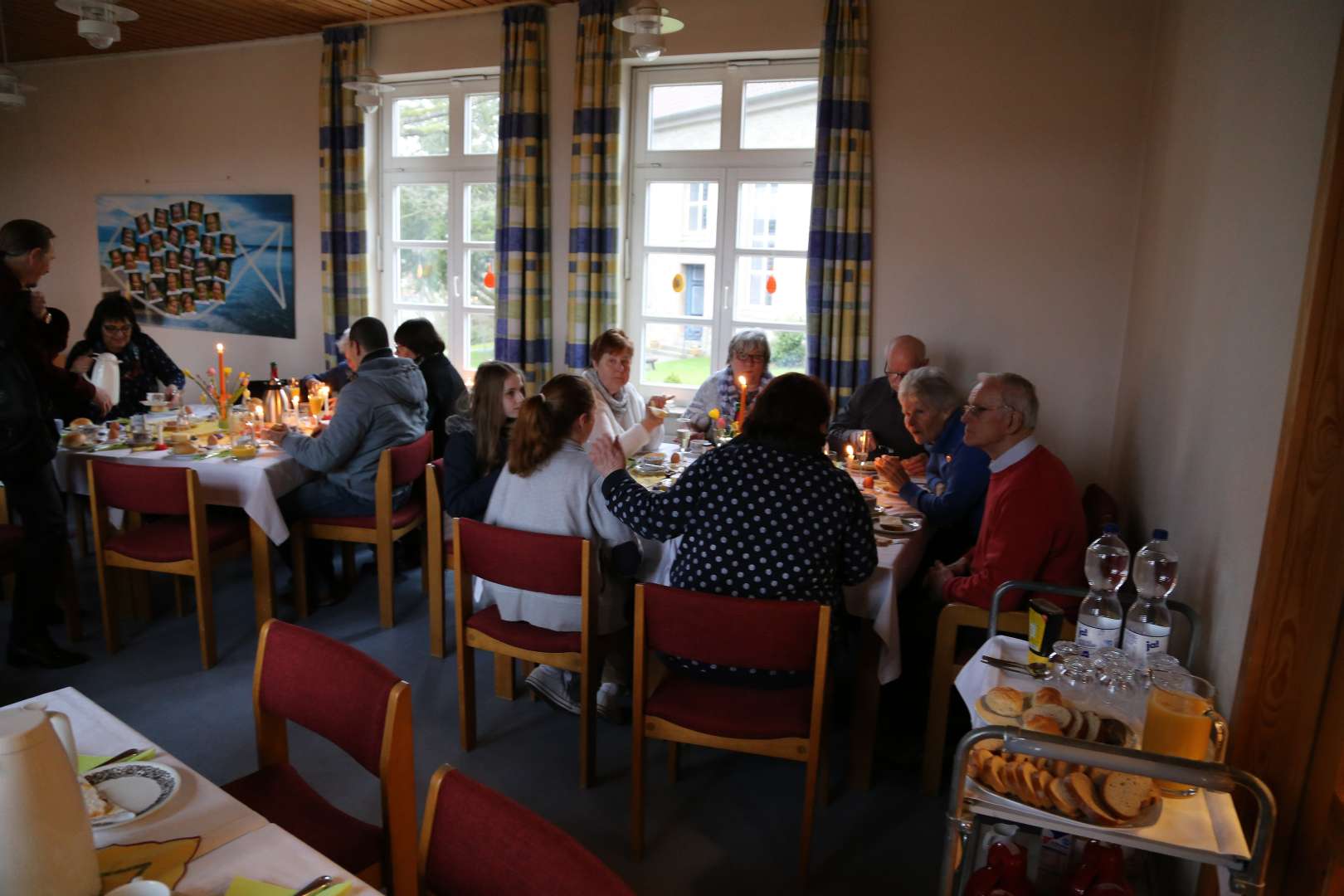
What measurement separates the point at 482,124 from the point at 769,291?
2.23m

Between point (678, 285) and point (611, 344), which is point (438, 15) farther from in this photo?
point (611, 344)

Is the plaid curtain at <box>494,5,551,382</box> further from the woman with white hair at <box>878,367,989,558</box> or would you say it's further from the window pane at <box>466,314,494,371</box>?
the woman with white hair at <box>878,367,989,558</box>

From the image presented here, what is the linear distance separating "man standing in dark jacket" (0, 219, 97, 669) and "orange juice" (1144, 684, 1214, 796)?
3.47 m

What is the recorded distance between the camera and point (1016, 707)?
5.33 ft

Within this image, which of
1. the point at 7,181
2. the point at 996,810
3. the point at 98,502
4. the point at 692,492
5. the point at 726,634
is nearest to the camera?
the point at 996,810

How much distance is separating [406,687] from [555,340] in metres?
4.10

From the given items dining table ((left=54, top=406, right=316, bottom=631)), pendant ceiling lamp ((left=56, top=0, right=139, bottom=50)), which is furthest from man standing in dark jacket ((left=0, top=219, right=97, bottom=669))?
pendant ceiling lamp ((left=56, top=0, right=139, bottom=50))

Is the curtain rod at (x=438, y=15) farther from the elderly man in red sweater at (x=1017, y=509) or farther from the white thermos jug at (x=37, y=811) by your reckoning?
the white thermos jug at (x=37, y=811)

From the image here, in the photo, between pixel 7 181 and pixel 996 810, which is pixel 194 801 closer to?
pixel 996 810

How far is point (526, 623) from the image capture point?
2.70m

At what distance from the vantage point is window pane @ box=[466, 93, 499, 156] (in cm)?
548

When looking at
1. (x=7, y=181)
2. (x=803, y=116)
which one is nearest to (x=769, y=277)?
(x=803, y=116)

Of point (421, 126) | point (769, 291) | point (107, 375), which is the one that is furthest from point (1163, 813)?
point (421, 126)

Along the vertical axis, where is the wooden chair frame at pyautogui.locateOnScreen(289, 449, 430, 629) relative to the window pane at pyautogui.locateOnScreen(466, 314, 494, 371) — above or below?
below
